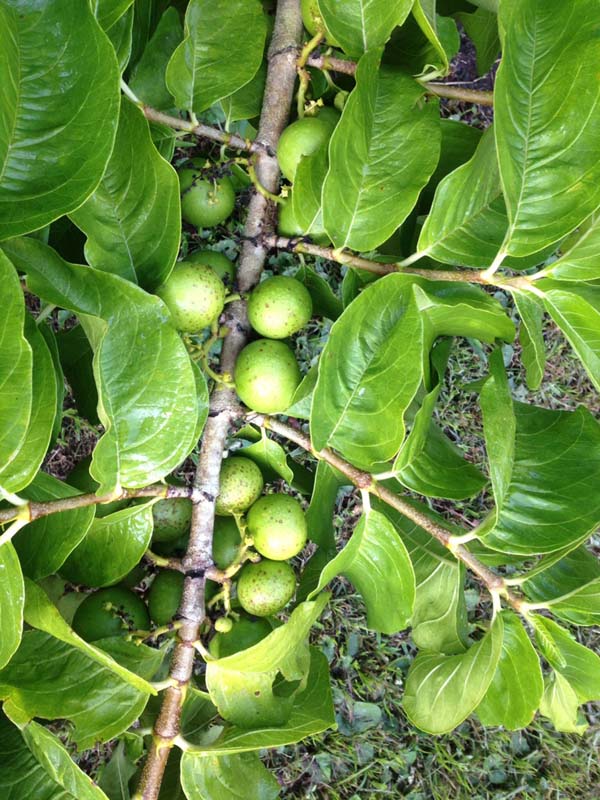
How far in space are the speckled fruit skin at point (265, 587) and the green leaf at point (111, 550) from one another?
26 centimetres

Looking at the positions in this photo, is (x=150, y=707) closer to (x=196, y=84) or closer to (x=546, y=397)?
(x=196, y=84)

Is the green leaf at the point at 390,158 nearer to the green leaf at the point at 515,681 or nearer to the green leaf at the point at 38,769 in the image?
the green leaf at the point at 515,681

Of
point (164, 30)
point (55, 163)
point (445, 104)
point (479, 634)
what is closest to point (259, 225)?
point (164, 30)

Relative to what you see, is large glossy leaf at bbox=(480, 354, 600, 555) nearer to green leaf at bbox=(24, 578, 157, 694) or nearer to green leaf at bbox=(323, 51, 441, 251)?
green leaf at bbox=(323, 51, 441, 251)

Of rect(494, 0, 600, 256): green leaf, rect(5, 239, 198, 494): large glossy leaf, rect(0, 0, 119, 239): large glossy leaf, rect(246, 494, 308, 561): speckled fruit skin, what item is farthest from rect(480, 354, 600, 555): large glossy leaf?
rect(0, 0, 119, 239): large glossy leaf

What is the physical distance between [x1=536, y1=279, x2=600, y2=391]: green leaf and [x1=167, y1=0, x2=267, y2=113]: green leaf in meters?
0.77

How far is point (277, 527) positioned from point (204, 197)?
2.58 ft

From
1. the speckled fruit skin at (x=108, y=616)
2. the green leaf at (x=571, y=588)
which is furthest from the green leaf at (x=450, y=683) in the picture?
the speckled fruit skin at (x=108, y=616)

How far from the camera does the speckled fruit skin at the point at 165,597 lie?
1568 mm

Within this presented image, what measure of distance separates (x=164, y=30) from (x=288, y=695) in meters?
1.48

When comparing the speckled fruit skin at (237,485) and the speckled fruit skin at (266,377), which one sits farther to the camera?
the speckled fruit skin at (237,485)

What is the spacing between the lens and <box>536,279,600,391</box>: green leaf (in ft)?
3.94

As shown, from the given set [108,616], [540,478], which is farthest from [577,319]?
[108,616]

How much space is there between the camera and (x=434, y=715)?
4.68 feet
